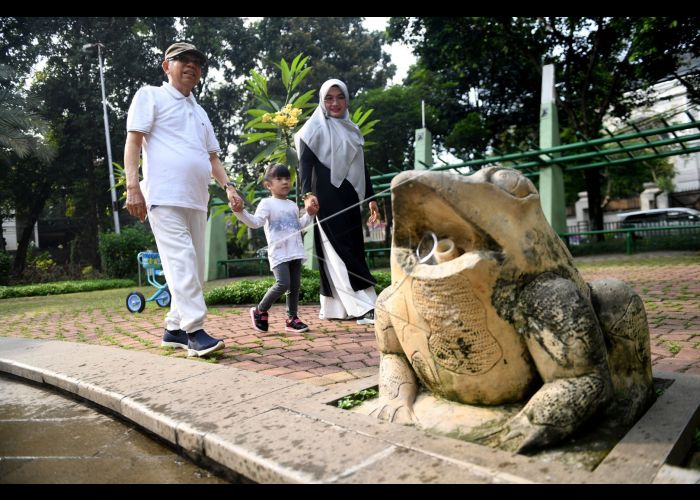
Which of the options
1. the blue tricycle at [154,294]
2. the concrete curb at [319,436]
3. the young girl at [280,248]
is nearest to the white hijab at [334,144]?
the young girl at [280,248]

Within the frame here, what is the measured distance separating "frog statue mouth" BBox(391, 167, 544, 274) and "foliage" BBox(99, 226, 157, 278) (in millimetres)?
18926

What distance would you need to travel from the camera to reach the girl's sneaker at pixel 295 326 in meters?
4.77

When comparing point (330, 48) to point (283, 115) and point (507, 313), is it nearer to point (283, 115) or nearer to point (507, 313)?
point (283, 115)

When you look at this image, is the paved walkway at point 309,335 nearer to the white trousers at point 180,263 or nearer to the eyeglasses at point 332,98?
the white trousers at point 180,263

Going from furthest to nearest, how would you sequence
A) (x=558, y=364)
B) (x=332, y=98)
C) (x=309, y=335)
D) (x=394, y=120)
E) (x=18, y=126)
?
(x=394, y=120) → (x=18, y=126) → (x=332, y=98) → (x=309, y=335) → (x=558, y=364)

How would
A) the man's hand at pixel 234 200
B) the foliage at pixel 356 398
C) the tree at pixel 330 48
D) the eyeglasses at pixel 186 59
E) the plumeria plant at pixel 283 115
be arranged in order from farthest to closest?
the tree at pixel 330 48, the plumeria plant at pixel 283 115, the man's hand at pixel 234 200, the eyeglasses at pixel 186 59, the foliage at pixel 356 398

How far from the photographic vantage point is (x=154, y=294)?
816 cm

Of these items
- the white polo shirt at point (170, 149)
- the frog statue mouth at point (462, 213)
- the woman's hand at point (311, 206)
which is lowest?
the frog statue mouth at point (462, 213)

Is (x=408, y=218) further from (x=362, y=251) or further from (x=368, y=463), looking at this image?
(x=362, y=251)

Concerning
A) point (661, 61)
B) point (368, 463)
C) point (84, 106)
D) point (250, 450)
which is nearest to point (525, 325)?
point (368, 463)

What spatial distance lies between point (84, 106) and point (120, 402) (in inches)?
1091

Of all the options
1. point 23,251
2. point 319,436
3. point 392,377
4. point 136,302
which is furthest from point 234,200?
point 23,251

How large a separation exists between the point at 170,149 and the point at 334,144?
165 centimetres

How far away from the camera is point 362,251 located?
5.01 metres
